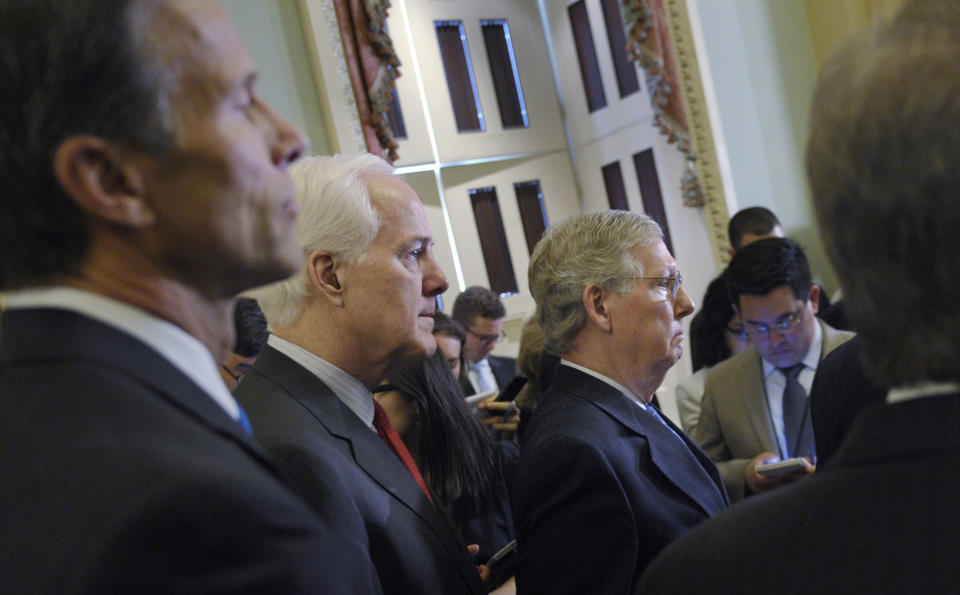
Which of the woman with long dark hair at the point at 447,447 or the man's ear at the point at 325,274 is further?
the woman with long dark hair at the point at 447,447

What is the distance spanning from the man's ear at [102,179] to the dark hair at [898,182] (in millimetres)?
636

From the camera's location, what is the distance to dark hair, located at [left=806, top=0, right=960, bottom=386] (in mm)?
735

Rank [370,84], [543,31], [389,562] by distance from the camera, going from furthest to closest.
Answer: [543,31] < [370,84] < [389,562]

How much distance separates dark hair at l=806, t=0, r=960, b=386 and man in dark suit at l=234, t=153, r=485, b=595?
3.01 ft

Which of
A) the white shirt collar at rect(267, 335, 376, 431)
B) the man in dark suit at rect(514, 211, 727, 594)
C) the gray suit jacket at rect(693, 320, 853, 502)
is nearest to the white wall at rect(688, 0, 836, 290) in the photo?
the gray suit jacket at rect(693, 320, 853, 502)

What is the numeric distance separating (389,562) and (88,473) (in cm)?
78

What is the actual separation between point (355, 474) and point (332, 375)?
0.81 ft

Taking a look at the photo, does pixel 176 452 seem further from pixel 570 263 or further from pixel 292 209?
pixel 570 263

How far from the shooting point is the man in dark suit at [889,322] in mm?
740

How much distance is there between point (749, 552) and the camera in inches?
33.0

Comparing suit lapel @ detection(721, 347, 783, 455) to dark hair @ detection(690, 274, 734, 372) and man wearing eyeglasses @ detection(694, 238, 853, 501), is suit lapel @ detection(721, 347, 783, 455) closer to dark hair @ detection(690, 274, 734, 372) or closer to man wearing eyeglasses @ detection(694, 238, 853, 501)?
man wearing eyeglasses @ detection(694, 238, 853, 501)

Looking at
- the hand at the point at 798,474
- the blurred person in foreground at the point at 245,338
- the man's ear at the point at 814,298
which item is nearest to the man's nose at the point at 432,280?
the blurred person in foreground at the point at 245,338

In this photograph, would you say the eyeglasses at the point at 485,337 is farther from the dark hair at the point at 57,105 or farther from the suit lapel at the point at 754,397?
the dark hair at the point at 57,105

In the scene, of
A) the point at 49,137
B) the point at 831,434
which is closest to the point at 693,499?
the point at 831,434
